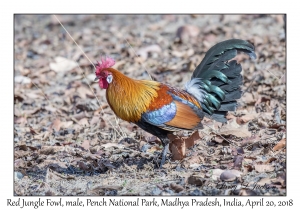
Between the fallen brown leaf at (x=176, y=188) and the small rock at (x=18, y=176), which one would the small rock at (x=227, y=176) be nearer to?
the fallen brown leaf at (x=176, y=188)

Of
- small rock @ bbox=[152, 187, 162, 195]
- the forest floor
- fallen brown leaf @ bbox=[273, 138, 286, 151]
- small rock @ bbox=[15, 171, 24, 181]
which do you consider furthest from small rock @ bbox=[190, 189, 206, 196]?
small rock @ bbox=[15, 171, 24, 181]

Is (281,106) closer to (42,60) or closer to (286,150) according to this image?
(286,150)

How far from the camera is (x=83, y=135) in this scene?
7.99m

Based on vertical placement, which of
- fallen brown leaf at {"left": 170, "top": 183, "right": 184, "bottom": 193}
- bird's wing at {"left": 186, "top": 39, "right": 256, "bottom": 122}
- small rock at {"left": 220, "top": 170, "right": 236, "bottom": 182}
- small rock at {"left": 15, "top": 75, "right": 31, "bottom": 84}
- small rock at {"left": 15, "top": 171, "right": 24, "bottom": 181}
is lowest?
fallen brown leaf at {"left": 170, "top": 183, "right": 184, "bottom": 193}

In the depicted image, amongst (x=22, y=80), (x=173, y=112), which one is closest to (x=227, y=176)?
(x=173, y=112)

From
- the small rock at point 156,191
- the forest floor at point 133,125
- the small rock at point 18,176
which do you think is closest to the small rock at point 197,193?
the forest floor at point 133,125

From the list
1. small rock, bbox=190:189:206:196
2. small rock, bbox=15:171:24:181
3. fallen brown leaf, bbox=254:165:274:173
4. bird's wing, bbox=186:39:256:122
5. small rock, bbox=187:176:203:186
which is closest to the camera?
small rock, bbox=190:189:206:196

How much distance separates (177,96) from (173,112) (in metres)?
0.26

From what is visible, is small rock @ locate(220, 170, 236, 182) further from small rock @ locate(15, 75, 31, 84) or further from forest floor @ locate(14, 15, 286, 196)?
small rock @ locate(15, 75, 31, 84)

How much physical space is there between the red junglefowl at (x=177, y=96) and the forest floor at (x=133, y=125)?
48 cm

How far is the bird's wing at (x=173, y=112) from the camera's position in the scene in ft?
20.6

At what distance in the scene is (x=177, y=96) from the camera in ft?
21.3

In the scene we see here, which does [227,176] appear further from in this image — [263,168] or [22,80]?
[22,80]

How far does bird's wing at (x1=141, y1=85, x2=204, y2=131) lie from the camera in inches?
247
